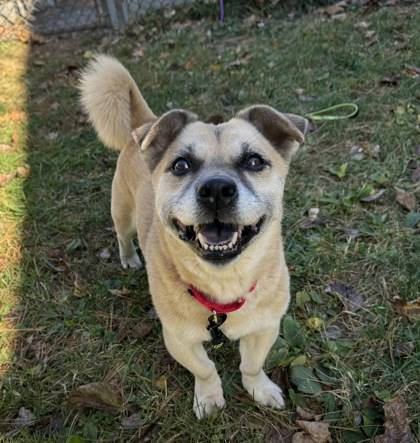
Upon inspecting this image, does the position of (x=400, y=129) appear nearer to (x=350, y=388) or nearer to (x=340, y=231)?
(x=340, y=231)

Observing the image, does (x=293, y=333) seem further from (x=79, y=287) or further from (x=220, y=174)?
(x=79, y=287)

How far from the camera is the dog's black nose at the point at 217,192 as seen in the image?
1.67m

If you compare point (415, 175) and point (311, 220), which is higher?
point (415, 175)

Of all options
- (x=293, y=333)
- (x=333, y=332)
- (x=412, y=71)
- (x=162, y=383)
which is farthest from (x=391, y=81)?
(x=162, y=383)

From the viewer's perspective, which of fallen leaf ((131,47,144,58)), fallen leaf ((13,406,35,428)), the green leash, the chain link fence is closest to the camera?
fallen leaf ((13,406,35,428))

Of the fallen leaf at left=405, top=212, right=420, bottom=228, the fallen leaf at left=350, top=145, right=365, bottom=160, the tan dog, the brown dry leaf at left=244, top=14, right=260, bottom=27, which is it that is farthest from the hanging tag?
the brown dry leaf at left=244, top=14, right=260, bottom=27

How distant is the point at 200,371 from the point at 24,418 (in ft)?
3.23

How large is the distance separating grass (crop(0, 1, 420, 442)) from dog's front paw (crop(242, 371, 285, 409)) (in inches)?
2.1

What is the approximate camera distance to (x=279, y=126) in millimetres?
2043

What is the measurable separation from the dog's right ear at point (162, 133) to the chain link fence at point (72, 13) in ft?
16.6

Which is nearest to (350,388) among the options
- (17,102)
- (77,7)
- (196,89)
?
(196,89)

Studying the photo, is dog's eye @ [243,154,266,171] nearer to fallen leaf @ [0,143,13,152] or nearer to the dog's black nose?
the dog's black nose

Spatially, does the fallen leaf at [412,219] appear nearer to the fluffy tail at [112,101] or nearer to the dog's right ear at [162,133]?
the dog's right ear at [162,133]

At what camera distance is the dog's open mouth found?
1.75 meters
